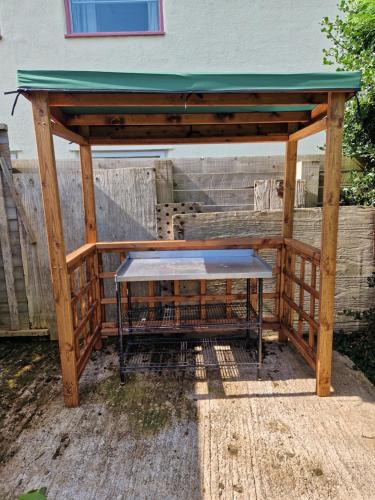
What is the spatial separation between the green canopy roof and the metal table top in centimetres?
117

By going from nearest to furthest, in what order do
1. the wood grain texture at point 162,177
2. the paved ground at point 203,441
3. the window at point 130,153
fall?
the paved ground at point 203,441 → the wood grain texture at point 162,177 → the window at point 130,153

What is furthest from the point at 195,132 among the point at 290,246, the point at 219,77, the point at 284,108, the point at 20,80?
the point at 20,80

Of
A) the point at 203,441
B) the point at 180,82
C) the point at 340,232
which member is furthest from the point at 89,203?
the point at 340,232

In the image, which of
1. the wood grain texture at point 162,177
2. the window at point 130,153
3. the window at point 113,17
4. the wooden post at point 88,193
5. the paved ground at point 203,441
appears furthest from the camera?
the window at point 130,153

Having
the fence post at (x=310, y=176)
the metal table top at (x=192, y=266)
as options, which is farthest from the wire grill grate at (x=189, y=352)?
the fence post at (x=310, y=176)

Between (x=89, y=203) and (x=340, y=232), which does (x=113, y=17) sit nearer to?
(x=89, y=203)

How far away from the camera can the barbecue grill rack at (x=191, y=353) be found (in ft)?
8.75

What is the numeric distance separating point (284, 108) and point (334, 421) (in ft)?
7.24

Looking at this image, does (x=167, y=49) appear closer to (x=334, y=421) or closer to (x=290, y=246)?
(x=290, y=246)

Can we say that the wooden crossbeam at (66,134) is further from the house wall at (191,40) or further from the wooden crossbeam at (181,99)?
Answer: the house wall at (191,40)

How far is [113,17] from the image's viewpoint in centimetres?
438

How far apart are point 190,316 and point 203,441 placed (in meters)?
1.24

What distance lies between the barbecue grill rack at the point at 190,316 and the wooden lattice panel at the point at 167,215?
72 cm

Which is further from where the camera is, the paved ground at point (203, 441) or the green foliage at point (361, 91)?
the green foliage at point (361, 91)
